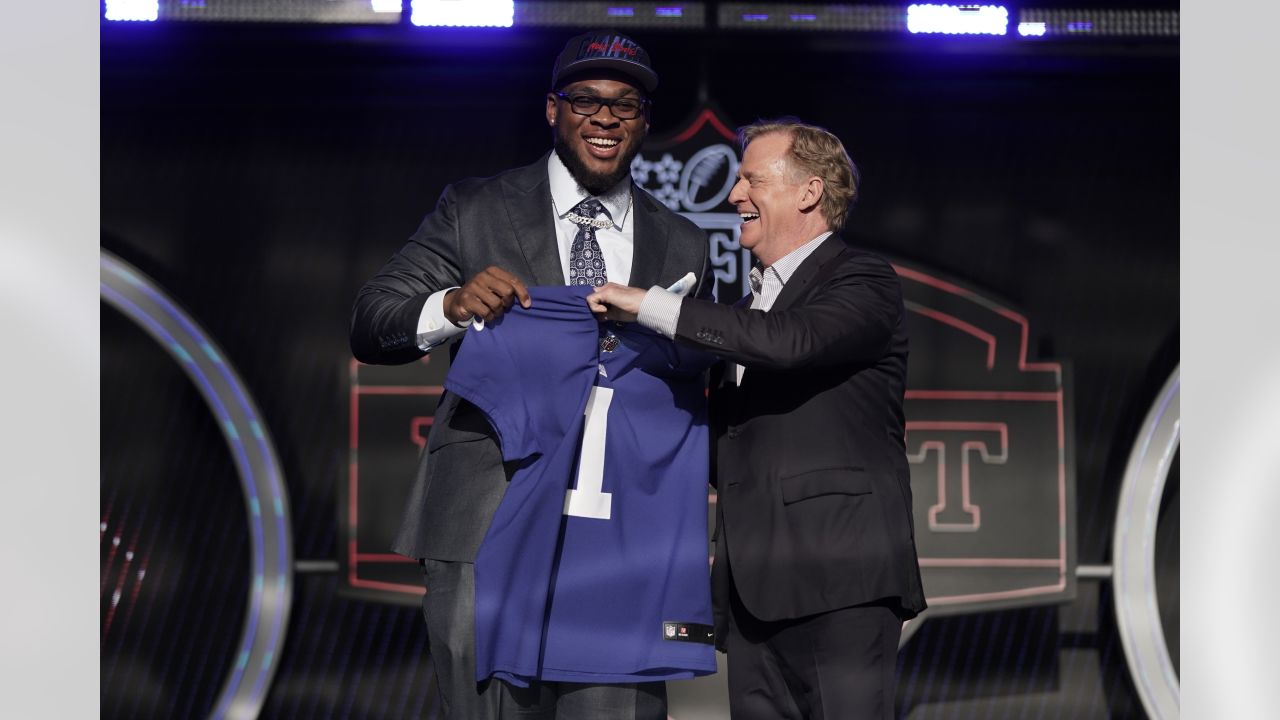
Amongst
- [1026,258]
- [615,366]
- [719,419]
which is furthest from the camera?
[1026,258]

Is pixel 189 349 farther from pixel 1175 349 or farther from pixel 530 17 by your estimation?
pixel 1175 349

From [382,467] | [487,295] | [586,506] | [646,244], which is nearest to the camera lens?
[487,295]

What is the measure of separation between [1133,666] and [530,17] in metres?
2.50

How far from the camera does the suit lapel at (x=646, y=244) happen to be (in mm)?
2289

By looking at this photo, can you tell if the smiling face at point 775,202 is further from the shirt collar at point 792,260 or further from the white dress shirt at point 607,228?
the white dress shirt at point 607,228

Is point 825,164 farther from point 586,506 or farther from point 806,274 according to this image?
point 586,506

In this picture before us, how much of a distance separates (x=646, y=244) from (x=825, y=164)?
36 centimetres

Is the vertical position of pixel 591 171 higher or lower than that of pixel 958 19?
lower

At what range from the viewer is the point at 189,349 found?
3.97m

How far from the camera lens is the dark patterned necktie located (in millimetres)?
2283

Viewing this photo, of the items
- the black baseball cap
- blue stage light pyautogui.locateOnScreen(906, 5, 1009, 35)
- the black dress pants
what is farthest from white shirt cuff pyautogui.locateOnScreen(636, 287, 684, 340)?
blue stage light pyautogui.locateOnScreen(906, 5, 1009, 35)

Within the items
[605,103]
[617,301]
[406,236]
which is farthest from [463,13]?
[617,301]

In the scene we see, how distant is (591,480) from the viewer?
2215 mm
